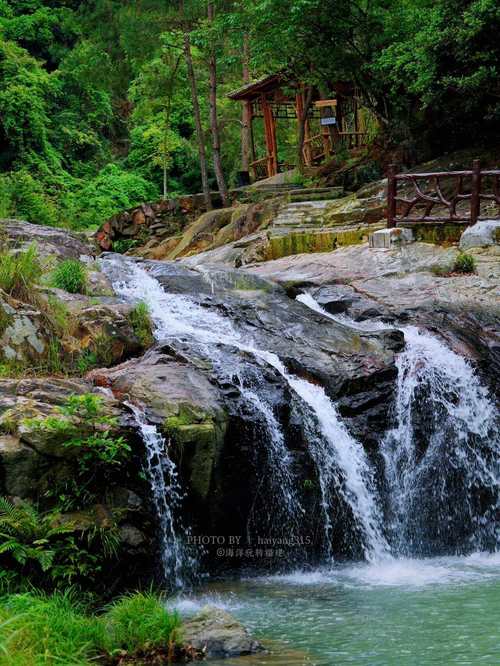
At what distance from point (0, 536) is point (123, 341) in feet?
12.3

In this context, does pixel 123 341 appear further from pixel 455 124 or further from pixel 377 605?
pixel 455 124

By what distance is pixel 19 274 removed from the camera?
1038cm

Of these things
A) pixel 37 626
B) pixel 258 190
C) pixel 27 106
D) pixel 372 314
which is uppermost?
pixel 27 106

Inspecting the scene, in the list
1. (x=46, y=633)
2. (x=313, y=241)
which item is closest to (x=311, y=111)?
(x=313, y=241)

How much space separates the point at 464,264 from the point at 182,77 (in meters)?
18.3

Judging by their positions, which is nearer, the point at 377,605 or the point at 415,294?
the point at 377,605

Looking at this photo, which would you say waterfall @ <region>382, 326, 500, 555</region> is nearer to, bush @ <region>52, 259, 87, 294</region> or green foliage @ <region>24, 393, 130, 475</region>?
green foliage @ <region>24, 393, 130, 475</region>

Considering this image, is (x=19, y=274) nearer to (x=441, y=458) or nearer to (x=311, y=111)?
(x=441, y=458)

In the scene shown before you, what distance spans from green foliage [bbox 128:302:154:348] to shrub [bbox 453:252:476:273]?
20.3 feet

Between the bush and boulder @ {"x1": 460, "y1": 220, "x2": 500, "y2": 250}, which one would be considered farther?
boulder @ {"x1": 460, "y1": 220, "x2": 500, "y2": 250}

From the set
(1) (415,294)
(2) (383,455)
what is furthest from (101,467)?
(1) (415,294)

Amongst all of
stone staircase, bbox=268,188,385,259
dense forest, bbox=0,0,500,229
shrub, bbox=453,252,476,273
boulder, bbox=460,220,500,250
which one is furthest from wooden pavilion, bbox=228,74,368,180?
shrub, bbox=453,252,476,273

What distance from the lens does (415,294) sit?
13672 mm

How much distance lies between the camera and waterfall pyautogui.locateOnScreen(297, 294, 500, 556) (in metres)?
10.1
